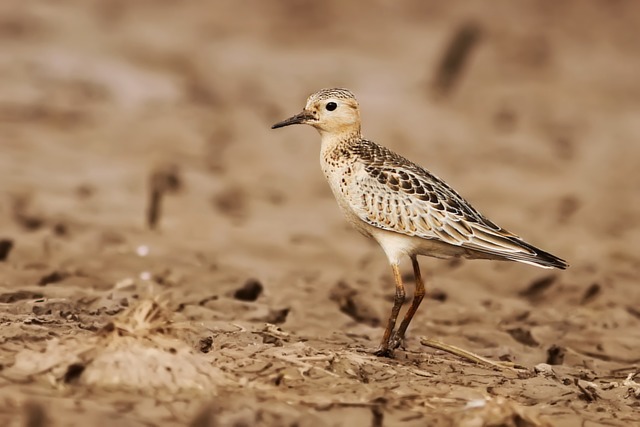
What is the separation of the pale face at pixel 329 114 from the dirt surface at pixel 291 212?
50.0 inches

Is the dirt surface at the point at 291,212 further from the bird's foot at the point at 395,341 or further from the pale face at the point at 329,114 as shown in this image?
the pale face at the point at 329,114

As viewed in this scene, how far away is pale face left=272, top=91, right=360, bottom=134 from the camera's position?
7.06 meters

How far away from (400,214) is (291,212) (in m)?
4.96

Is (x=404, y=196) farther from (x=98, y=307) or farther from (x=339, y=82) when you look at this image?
(x=339, y=82)

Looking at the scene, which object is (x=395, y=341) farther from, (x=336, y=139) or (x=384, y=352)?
(x=336, y=139)

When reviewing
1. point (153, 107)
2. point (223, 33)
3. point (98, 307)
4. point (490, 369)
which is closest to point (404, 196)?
point (490, 369)

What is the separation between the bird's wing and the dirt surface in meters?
0.70

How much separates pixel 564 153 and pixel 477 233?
807 centimetres

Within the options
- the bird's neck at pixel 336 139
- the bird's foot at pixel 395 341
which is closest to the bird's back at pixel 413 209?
the bird's neck at pixel 336 139

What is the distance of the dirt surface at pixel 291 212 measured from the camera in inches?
218

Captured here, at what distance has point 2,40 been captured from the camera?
15430 millimetres

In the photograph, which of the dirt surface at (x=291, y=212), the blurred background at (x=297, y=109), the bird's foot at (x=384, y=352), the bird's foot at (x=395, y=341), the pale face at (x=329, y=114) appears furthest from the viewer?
the blurred background at (x=297, y=109)

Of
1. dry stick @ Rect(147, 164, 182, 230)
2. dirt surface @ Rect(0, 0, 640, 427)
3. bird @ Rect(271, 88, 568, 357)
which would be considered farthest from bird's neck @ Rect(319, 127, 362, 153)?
dry stick @ Rect(147, 164, 182, 230)

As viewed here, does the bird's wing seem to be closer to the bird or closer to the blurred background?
the bird
